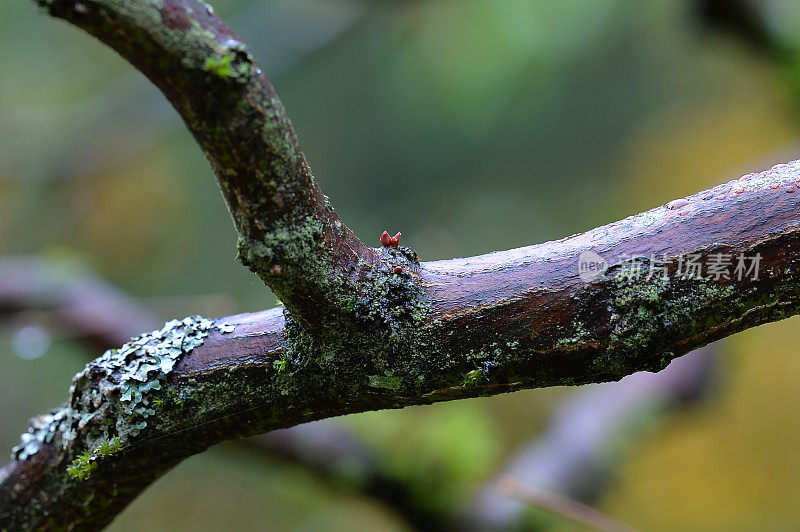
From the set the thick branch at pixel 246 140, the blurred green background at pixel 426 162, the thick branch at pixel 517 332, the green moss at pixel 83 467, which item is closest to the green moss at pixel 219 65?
the thick branch at pixel 246 140

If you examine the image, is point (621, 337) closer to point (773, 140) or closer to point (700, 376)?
point (700, 376)

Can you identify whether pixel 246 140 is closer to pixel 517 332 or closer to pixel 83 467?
pixel 517 332

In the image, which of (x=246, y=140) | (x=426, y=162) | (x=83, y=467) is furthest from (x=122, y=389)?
(x=426, y=162)

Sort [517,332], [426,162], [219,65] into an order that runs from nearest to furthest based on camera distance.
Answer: [219,65]
[517,332]
[426,162]

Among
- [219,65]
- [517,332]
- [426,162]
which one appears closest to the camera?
[219,65]

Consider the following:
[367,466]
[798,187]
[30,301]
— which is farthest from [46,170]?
[798,187]

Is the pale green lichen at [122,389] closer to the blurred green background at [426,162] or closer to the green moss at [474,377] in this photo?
the green moss at [474,377]
